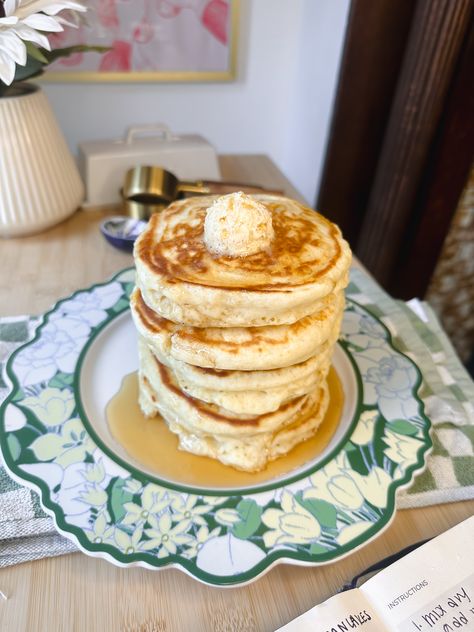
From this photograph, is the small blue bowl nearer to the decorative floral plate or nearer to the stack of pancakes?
the decorative floral plate

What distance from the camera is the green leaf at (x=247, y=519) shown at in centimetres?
74

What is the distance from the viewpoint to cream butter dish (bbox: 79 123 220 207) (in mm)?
1710

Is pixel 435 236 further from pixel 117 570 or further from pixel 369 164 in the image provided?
pixel 117 570

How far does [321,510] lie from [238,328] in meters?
0.31

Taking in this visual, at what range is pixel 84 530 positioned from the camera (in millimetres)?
717

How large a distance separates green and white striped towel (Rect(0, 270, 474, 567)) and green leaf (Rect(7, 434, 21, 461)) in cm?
5

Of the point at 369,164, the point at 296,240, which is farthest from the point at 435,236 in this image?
the point at 296,240

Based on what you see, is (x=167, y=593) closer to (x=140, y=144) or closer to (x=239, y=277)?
(x=239, y=277)

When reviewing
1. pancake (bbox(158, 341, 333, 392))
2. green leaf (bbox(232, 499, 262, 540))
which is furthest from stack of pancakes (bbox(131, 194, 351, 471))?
green leaf (bbox(232, 499, 262, 540))

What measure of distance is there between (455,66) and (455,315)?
43.2 inches

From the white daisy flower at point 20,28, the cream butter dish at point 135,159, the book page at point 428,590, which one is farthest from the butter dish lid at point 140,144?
the book page at point 428,590

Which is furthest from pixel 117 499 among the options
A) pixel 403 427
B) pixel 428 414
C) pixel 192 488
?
pixel 428 414

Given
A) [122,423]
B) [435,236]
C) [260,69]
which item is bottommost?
[435,236]

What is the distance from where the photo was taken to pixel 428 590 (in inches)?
27.0
